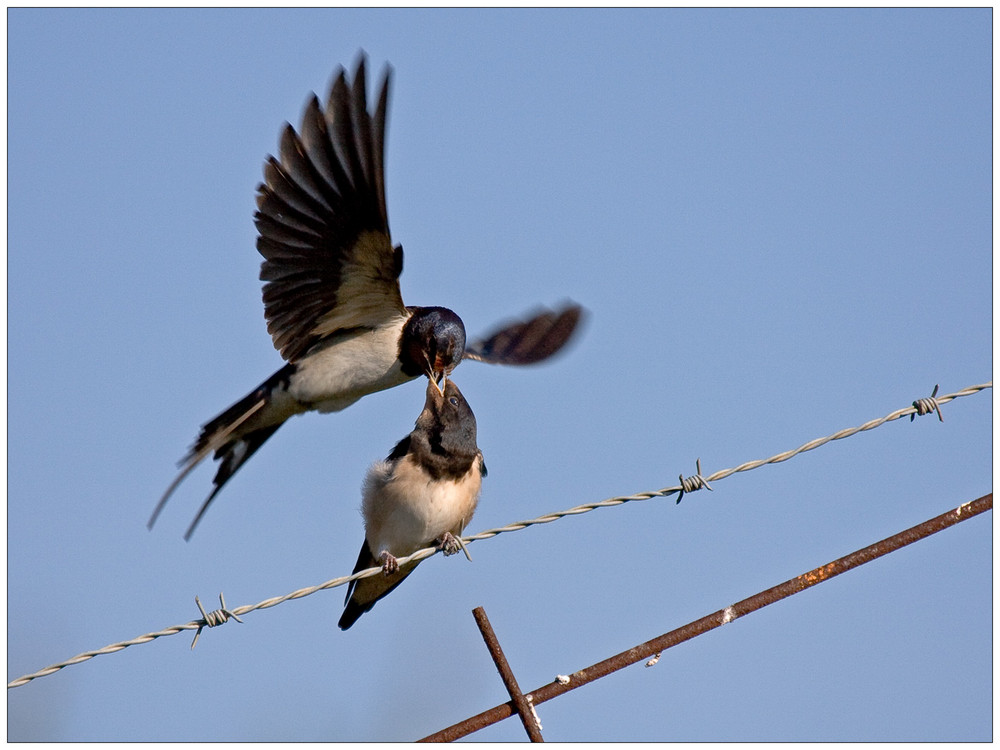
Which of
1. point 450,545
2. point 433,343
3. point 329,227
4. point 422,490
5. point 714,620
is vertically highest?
point 329,227

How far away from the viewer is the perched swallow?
4.84 m

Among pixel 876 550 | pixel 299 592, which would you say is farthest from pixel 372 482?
pixel 876 550

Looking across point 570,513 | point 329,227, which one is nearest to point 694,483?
point 570,513

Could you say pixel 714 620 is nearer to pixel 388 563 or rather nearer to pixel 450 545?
pixel 450 545

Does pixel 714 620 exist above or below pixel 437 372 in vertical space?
below

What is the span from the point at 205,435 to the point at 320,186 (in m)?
1.47

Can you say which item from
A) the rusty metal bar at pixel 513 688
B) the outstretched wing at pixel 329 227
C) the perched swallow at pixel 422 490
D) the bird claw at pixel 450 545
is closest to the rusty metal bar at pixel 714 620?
the rusty metal bar at pixel 513 688

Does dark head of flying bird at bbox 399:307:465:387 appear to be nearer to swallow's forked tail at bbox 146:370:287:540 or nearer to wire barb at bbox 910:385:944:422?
swallow's forked tail at bbox 146:370:287:540

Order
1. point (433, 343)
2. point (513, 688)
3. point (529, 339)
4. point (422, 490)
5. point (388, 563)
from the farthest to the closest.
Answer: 1. point (529, 339)
2. point (433, 343)
3. point (422, 490)
4. point (388, 563)
5. point (513, 688)

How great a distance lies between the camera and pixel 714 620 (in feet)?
10.2

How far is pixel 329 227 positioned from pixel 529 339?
5.49 feet

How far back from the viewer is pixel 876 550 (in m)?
3.20

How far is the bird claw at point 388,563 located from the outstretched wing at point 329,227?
1.22m

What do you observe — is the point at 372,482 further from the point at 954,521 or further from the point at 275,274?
the point at 954,521
